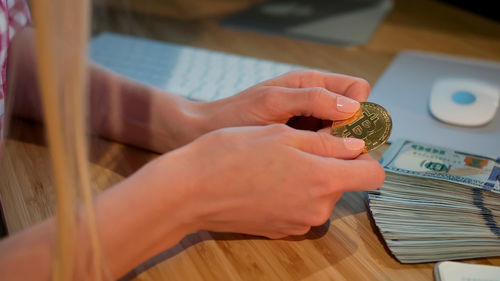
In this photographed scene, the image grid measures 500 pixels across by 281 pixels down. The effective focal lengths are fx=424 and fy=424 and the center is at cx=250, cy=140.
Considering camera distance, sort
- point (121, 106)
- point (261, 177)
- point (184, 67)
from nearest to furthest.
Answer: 1. point (261, 177)
2. point (121, 106)
3. point (184, 67)

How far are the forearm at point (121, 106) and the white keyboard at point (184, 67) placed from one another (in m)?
0.12

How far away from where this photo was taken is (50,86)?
31 cm

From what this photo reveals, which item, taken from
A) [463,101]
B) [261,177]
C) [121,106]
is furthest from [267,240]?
[463,101]

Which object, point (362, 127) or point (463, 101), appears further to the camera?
point (463, 101)

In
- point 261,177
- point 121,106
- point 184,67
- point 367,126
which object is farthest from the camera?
point 184,67

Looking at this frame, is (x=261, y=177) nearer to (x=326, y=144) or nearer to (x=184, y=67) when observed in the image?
(x=326, y=144)

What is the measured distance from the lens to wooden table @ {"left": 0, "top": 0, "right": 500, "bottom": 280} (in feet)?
1.57

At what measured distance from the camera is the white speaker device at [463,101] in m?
0.71

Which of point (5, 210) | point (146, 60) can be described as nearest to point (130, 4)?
point (146, 60)

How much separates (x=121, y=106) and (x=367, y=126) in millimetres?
393

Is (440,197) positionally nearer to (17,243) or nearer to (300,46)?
(17,243)

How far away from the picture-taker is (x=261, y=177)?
450 mm

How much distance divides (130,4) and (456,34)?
911mm

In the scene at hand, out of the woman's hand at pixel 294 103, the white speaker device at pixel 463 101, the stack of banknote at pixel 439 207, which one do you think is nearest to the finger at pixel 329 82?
the woman's hand at pixel 294 103
